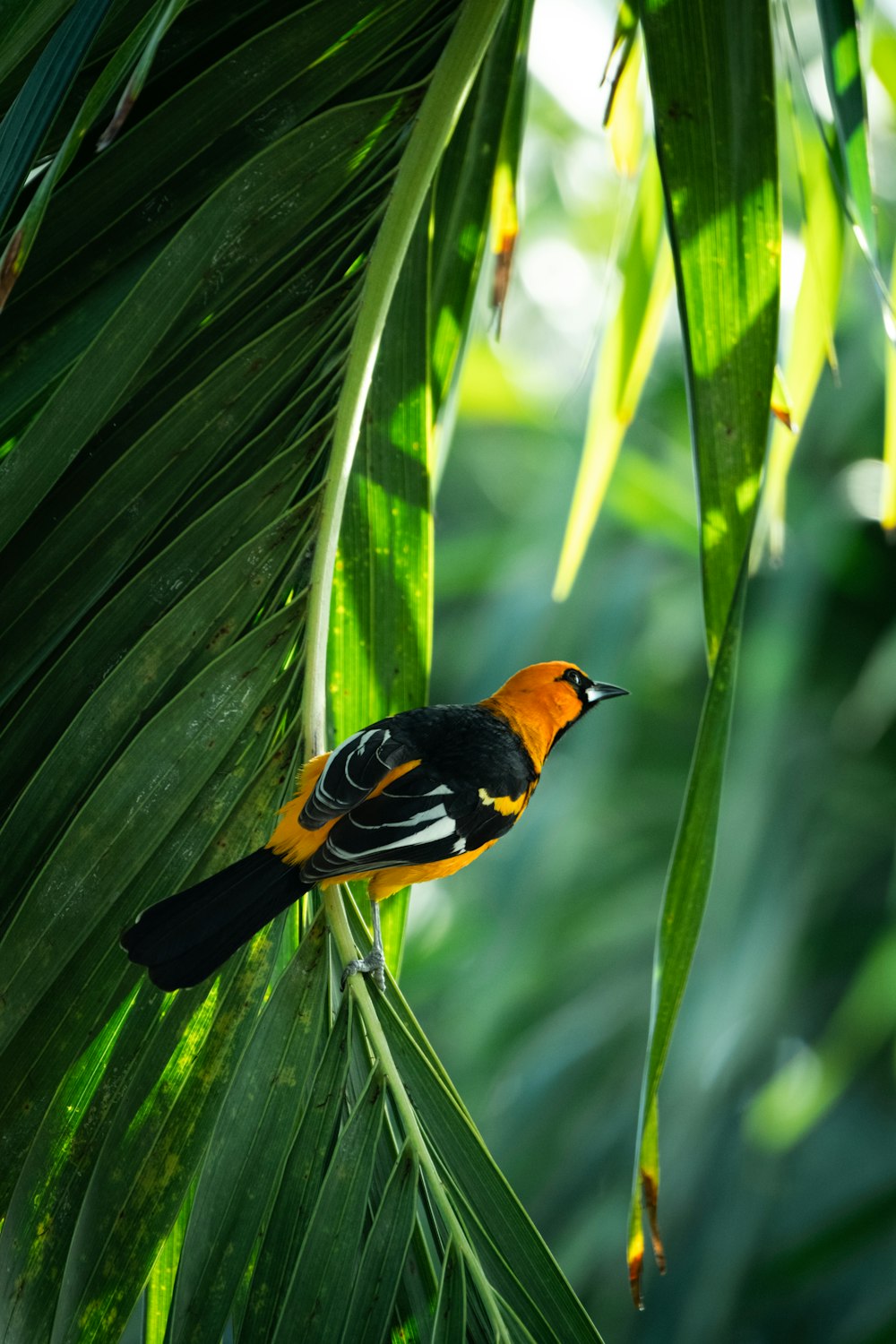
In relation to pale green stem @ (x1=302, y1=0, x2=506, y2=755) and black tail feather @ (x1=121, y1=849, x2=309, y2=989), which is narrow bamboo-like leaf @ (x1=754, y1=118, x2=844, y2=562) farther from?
black tail feather @ (x1=121, y1=849, x2=309, y2=989)

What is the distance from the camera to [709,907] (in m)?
7.84

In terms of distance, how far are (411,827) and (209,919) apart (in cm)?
34

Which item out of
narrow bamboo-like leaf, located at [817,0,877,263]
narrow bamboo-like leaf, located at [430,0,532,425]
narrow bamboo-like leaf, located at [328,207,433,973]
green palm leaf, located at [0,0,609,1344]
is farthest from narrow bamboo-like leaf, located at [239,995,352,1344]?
narrow bamboo-like leaf, located at [817,0,877,263]

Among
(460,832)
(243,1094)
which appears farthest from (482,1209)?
(460,832)

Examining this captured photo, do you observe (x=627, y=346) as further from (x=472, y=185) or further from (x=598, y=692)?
(x=598, y=692)

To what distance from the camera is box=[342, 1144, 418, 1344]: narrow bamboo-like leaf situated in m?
1.17

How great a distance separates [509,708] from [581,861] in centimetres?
759

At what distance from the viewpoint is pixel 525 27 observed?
1.72 metres

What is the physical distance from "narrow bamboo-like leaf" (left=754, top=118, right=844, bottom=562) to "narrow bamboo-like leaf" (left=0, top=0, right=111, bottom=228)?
3.37 feet

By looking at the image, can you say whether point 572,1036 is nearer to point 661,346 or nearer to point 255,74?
point 661,346

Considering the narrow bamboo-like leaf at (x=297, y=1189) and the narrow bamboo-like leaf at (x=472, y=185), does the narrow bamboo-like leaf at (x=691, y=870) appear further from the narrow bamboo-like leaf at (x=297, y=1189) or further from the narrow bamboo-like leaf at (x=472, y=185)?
the narrow bamboo-like leaf at (x=472, y=185)

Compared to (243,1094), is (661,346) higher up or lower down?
lower down

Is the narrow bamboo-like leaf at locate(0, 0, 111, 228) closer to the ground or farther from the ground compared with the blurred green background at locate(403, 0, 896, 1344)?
farther from the ground

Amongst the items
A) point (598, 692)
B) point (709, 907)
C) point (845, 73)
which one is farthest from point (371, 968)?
point (709, 907)
